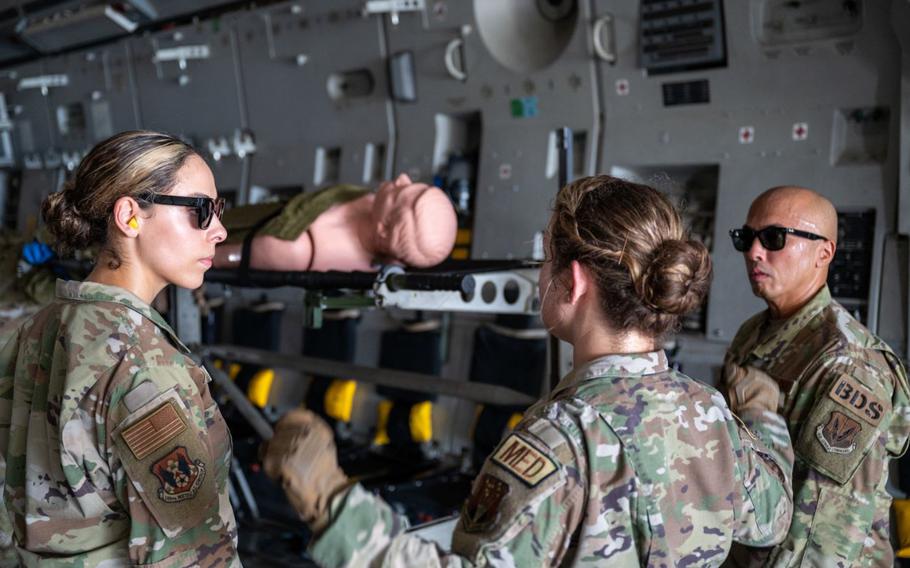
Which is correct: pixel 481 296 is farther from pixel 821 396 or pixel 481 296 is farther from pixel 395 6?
pixel 395 6

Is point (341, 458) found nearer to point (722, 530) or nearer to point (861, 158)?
point (861, 158)

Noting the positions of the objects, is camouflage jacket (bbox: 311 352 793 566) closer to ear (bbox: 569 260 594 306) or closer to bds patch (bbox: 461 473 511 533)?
bds patch (bbox: 461 473 511 533)

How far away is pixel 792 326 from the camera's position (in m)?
2.07

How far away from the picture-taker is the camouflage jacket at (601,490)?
3.89ft

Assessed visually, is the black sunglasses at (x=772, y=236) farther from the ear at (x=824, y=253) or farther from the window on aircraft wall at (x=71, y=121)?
the window on aircraft wall at (x=71, y=121)

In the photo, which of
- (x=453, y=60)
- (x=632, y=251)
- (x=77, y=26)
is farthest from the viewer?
(x=77, y=26)

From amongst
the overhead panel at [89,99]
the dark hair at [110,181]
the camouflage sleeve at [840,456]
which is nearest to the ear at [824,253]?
the camouflage sleeve at [840,456]

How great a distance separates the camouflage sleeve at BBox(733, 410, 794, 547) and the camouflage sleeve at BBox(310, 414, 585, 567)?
1.22 ft

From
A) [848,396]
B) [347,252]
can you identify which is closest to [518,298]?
[347,252]

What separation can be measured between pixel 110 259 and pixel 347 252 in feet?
5.79

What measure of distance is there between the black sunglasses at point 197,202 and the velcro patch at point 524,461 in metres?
0.82

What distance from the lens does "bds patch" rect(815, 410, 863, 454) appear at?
183cm

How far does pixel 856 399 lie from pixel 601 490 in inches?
36.0

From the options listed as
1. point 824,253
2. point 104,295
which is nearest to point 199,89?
point 104,295
